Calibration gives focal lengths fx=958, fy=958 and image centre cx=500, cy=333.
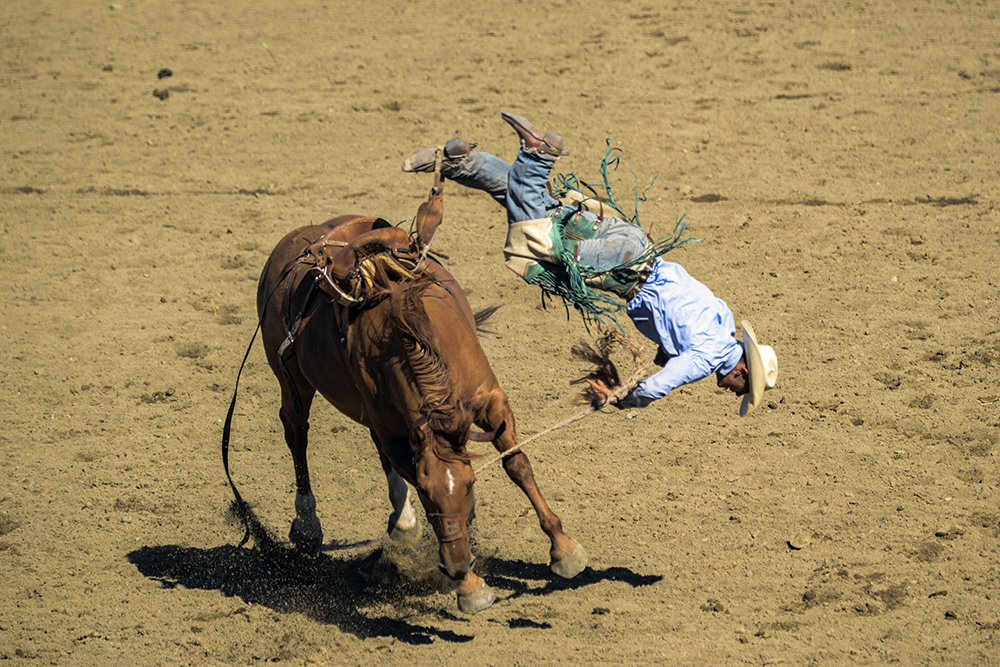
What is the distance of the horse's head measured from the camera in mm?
3529

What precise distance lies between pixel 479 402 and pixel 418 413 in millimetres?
335

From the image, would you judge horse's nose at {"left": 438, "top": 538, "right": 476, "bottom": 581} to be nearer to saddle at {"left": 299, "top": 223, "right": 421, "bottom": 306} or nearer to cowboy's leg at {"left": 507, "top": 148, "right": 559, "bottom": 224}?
saddle at {"left": 299, "top": 223, "right": 421, "bottom": 306}

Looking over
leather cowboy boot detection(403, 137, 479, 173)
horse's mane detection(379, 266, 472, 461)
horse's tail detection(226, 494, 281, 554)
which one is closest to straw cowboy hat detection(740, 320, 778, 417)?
horse's mane detection(379, 266, 472, 461)

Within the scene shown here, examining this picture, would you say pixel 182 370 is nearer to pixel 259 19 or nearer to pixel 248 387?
pixel 248 387

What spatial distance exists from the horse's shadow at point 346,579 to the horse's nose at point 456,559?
2.94ft

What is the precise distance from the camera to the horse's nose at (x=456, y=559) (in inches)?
141

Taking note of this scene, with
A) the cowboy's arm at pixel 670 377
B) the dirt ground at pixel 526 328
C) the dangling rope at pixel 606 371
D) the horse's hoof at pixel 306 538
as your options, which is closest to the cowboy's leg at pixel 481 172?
the dangling rope at pixel 606 371

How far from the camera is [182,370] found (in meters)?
6.54

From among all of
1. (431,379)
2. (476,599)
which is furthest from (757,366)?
(476,599)

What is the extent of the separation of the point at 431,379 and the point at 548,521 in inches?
35.2

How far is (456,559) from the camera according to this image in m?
3.62

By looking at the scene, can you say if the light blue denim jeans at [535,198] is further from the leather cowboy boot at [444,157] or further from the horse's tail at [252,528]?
the horse's tail at [252,528]

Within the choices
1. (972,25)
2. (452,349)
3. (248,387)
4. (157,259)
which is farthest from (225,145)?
(972,25)

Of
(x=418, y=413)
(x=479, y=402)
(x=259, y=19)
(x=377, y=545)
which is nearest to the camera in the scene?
(x=418, y=413)
